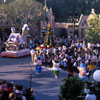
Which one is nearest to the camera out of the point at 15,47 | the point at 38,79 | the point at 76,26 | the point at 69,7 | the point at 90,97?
the point at 90,97

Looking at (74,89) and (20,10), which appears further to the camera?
(20,10)

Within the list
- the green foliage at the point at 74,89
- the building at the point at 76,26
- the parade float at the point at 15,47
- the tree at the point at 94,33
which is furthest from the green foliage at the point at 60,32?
the green foliage at the point at 74,89

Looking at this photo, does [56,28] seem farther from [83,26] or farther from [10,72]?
[10,72]

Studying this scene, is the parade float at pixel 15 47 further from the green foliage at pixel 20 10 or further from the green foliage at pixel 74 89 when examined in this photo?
the green foliage at pixel 74 89

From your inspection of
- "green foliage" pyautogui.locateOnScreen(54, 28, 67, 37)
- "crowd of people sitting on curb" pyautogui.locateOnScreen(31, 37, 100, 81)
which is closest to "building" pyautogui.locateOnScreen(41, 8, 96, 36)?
"green foliage" pyautogui.locateOnScreen(54, 28, 67, 37)

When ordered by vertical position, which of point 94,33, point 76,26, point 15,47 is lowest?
point 15,47

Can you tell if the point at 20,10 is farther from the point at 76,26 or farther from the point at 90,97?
the point at 90,97

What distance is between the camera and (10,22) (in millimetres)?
32875

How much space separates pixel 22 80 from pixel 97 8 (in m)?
44.7

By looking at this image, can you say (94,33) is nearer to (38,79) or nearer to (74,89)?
(38,79)

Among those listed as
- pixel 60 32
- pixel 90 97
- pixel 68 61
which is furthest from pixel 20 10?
→ pixel 90 97

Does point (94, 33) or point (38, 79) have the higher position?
point (94, 33)

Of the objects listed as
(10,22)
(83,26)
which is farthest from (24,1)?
(83,26)

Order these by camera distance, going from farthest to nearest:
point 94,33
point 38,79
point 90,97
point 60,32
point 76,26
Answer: point 76,26, point 60,32, point 94,33, point 38,79, point 90,97
